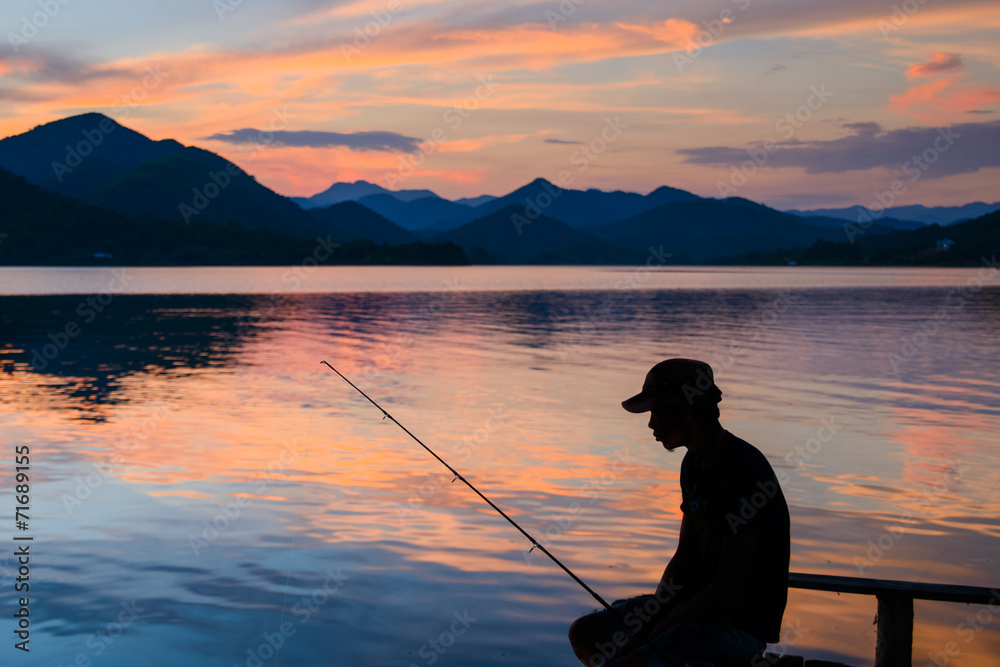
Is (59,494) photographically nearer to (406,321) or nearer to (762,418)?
(762,418)

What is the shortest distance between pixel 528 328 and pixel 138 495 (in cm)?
2919

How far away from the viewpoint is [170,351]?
2962 centimetres

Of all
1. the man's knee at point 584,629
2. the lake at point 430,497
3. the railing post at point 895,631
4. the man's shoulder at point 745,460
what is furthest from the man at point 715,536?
the lake at point 430,497

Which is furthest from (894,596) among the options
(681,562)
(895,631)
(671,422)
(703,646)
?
(671,422)

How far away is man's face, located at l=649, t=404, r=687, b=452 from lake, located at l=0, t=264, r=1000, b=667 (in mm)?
3170

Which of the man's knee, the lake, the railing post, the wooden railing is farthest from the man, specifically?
the lake

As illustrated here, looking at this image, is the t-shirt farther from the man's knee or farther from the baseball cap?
the man's knee

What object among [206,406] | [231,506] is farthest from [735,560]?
[206,406]

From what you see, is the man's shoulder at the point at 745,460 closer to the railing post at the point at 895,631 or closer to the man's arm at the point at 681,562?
the man's arm at the point at 681,562

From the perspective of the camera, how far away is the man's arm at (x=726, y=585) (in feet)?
12.4

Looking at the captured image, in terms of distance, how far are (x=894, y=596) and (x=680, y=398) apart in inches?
88.1

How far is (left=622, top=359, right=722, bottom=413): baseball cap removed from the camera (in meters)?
3.97

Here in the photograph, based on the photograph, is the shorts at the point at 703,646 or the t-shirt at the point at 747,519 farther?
the shorts at the point at 703,646

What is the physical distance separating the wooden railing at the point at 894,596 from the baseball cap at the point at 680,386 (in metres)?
1.63
